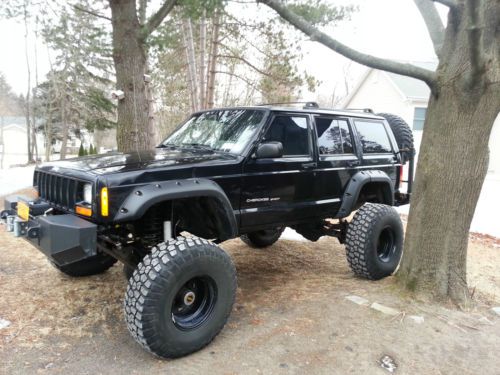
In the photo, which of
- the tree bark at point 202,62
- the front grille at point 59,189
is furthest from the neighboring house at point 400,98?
the front grille at point 59,189

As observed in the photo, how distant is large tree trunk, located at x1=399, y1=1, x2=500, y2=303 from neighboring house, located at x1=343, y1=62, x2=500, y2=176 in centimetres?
1662

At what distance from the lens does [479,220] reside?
9781 millimetres

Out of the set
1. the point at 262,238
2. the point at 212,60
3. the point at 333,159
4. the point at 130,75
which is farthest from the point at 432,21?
the point at 212,60

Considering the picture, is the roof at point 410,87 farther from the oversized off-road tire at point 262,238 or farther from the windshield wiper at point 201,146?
the windshield wiper at point 201,146

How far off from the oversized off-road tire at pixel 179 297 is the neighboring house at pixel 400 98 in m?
18.4

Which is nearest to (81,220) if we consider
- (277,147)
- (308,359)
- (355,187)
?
(277,147)

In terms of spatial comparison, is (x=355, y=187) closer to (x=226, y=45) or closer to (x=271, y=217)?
(x=271, y=217)

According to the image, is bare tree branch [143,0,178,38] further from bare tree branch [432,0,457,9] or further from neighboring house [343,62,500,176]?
neighboring house [343,62,500,176]

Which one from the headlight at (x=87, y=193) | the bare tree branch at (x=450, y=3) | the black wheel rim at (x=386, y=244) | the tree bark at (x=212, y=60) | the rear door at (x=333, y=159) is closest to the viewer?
the headlight at (x=87, y=193)

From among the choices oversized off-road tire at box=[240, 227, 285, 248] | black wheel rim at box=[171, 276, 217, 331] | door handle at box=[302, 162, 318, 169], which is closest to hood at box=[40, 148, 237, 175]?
door handle at box=[302, 162, 318, 169]

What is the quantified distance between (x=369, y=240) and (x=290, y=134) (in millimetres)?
1538

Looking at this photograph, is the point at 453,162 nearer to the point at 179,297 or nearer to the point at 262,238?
the point at 179,297

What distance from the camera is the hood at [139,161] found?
3283 mm

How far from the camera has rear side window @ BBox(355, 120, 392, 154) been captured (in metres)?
5.21
